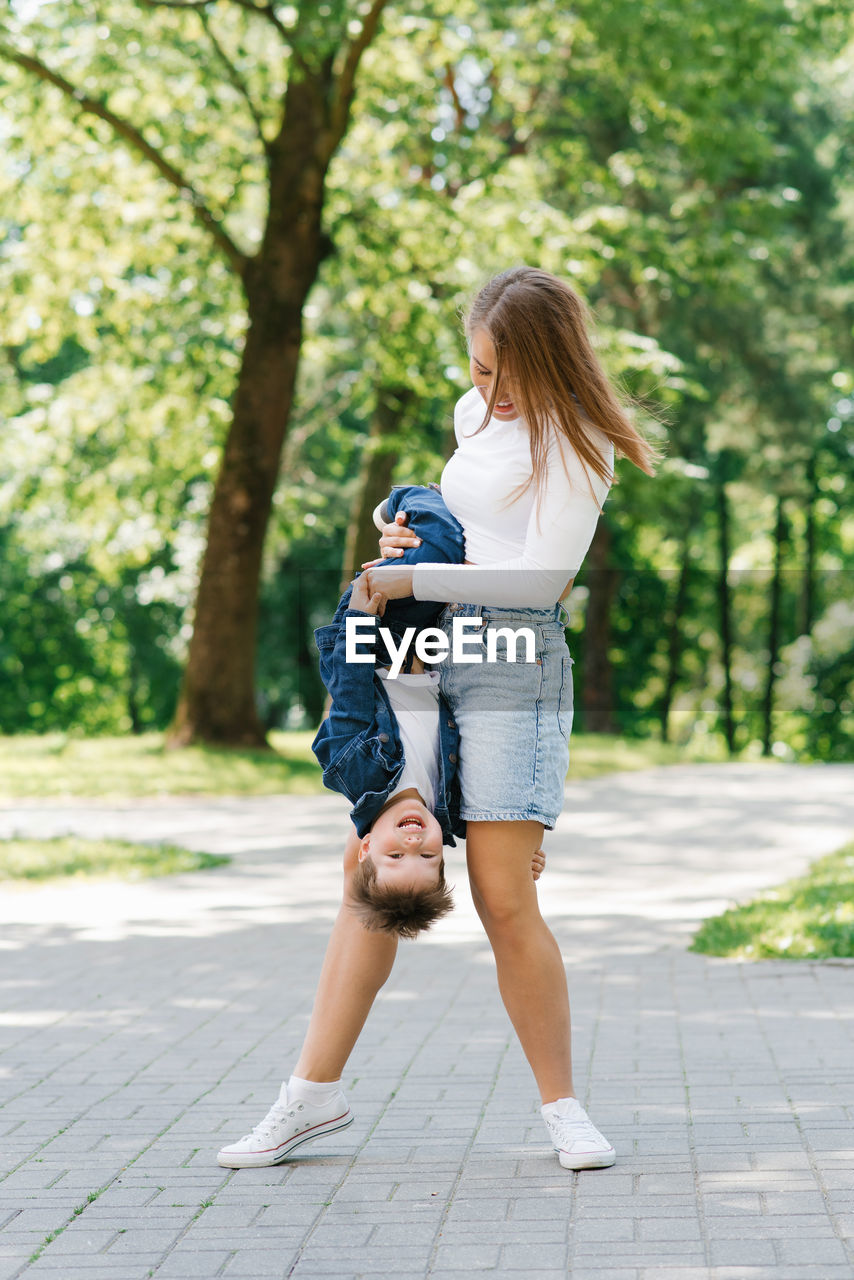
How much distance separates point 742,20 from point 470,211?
3.83 meters

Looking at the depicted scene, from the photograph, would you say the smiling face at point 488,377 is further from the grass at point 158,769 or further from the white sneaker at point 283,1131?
the grass at point 158,769

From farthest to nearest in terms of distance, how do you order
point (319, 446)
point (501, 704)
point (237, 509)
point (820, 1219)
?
point (319, 446) → point (237, 509) → point (501, 704) → point (820, 1219)

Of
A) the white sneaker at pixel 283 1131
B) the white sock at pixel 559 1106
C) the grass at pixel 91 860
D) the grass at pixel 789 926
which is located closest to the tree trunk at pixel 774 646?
the grass at pixel 91 860

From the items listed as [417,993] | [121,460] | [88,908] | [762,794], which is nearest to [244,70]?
[121,460]

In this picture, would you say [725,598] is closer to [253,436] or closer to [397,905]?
[253,436]

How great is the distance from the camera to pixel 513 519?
11.5ft

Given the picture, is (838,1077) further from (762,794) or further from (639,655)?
(639,655)

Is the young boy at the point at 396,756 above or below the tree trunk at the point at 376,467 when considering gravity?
below

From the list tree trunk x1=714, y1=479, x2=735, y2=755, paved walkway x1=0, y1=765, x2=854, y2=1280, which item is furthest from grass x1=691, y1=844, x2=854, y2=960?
tree trunk x1=714, y1=479, x2=735, y2=755

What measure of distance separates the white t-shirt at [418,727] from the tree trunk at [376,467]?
16.0 m

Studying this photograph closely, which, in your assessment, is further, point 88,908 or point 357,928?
point 88,908

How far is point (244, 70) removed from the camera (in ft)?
60.0

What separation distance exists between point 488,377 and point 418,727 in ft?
2.79

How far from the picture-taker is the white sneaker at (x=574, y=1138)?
11.7 feet
